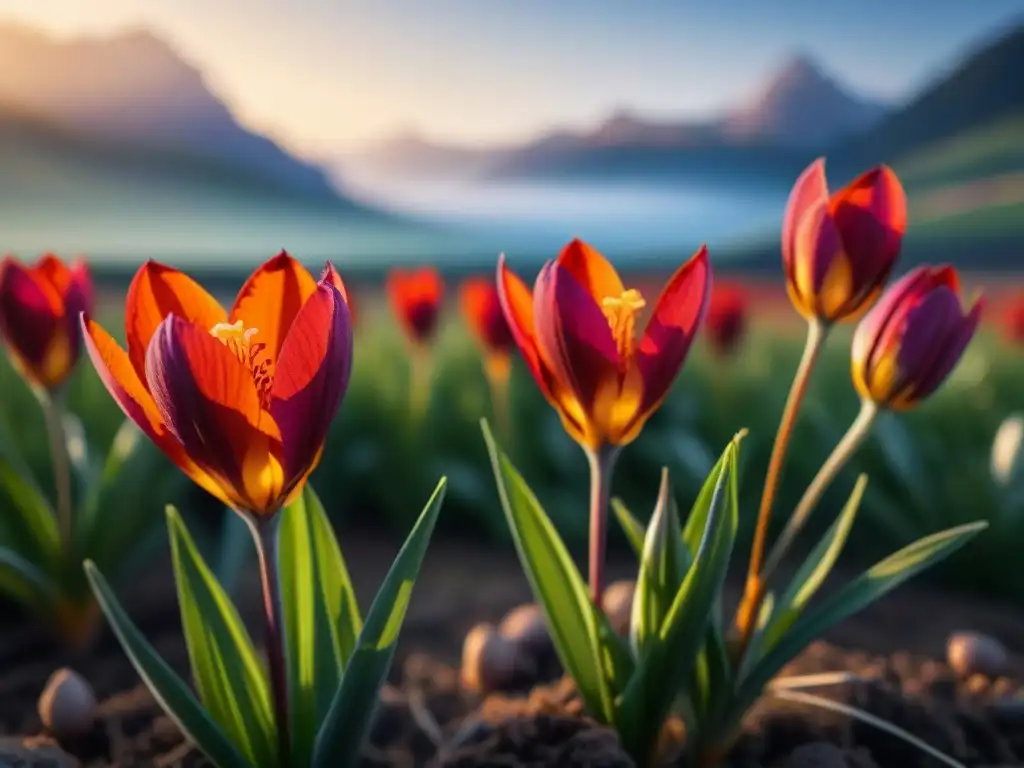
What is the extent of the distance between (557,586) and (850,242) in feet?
1.13

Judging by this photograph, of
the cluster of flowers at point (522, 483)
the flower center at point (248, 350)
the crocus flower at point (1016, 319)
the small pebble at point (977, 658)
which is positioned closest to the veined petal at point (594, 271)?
the cluster of flowers at point (522, 483)

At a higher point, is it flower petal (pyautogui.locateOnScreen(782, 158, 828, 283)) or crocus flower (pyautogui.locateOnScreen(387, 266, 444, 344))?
flower petal (pyautogui.locateOnScreen(782, 158, 828, 283))

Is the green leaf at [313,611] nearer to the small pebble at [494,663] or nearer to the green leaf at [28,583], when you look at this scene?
the small pebble at [494,663]

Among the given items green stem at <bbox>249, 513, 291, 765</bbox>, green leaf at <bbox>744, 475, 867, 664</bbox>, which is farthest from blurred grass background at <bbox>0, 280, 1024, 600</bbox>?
green stem at <bbox>249, 513, 291, 765</bbox>

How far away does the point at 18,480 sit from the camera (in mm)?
1113

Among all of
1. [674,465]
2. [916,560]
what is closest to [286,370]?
[916,560]

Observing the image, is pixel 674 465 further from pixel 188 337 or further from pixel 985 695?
pixel 188 337

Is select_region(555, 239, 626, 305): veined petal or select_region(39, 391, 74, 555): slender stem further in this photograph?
select_region(39, 391, 74, 555): slender stem

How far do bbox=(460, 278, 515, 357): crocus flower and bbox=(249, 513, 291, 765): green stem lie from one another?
2.62ft

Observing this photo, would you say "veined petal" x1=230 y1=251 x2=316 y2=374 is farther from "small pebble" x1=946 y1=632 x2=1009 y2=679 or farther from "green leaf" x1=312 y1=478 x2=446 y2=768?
"small pebble" x1=946 y1=632 x2=1009 y2=679

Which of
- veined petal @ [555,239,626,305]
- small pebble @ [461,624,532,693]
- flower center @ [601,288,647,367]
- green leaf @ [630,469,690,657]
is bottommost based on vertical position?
small pebble @ [461,624,532,693]

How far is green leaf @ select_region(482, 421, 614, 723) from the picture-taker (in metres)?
0.69

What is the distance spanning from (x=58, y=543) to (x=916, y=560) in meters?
1.04

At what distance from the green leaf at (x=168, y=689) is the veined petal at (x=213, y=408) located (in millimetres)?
149
